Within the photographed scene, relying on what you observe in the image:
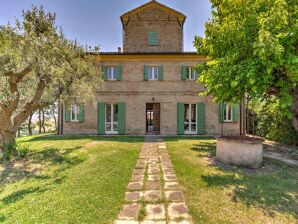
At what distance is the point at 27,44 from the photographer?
7188 millimetres

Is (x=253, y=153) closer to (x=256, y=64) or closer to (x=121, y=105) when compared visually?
(x=256, y=64)

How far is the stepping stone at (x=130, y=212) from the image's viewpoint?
3.09 meters

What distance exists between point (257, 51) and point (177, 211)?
454 cm

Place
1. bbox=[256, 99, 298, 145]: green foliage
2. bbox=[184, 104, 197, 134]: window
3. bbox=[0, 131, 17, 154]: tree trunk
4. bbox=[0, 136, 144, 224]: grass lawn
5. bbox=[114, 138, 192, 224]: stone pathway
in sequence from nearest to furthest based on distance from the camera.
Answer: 1. bbox=[114, 138, 192, 224]: stone pathway
2. bbox=[0, 136, 144, 224]: grass lawn
3. bbox=[0, 131, 17, 154]: tree trunk
4. bbox=[256, 99, 298, 145]: green foliage
5. bbox=[184, 104, 197, 134]: window

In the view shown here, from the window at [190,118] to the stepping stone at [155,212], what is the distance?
997 centimetres

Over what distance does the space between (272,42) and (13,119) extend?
10129 mm

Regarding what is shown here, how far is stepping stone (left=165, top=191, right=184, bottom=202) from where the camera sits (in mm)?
3703

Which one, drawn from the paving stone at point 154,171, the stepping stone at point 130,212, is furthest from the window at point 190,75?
the stepping stone at point 130,212

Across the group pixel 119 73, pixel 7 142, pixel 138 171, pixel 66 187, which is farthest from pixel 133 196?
pixel 119 73

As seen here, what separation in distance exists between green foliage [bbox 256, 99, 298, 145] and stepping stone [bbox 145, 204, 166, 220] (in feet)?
25.8

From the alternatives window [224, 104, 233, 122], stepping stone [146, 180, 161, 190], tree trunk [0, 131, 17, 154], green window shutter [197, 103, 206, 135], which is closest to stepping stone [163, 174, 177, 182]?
stepping stone [146, 180, 161, 190]

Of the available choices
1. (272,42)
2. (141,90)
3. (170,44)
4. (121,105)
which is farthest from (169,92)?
(272,42)

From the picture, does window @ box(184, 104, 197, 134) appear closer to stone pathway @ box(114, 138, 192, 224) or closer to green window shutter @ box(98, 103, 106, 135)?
green window shutter @ box(98, 103, 106, 135)

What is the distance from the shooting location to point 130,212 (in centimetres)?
325
